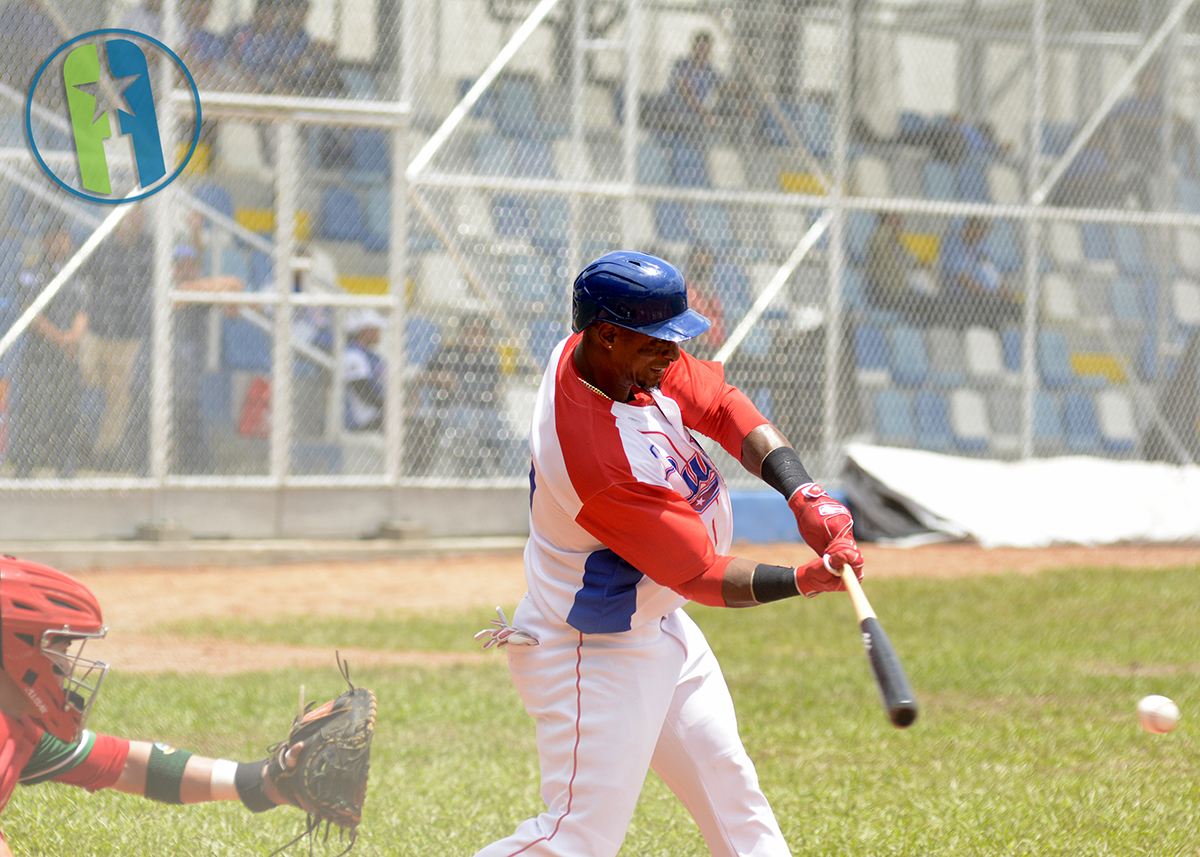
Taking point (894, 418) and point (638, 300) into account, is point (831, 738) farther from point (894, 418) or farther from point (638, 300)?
point (894, 418)

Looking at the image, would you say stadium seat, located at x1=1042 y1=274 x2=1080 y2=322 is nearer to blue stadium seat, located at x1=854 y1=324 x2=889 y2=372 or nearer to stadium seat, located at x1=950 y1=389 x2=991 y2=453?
stadium seat, located at x1=950 y1=389 x2=991 y2=453

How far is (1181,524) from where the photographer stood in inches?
444

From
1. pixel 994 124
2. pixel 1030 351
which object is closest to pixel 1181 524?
pixel 1030 351

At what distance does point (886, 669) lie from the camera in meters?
2.49

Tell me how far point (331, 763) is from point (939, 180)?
9.91 meters

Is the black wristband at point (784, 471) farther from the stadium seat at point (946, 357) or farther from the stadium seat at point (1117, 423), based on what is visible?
the stadium seat at point (1117, 423)

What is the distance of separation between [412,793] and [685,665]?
2.07m

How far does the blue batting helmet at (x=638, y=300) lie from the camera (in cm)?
267

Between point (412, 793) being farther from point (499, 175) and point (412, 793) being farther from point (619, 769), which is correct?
point (499, 175)

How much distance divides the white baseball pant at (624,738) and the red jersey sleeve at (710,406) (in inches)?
18.3

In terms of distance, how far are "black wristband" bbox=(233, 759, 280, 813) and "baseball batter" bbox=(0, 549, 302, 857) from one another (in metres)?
0.15

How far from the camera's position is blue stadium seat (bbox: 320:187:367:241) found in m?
10.2

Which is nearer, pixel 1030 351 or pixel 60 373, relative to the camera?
pixel 60 373

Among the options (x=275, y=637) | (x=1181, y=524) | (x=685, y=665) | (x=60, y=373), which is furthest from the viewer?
(x=1181, y=524)
